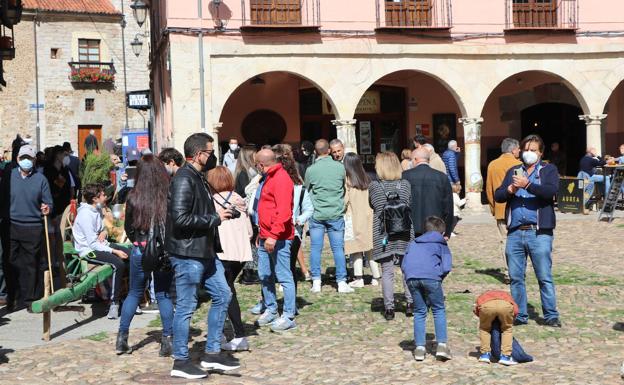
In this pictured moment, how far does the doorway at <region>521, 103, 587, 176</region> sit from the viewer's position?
2528 centimetres

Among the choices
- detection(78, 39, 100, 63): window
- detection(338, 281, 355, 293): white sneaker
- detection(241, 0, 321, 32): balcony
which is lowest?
detection(338, 281, 355, 293): white sneaker

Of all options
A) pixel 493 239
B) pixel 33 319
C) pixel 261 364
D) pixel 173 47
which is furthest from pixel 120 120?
pixel 261 364

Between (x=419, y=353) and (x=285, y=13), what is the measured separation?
13821mm

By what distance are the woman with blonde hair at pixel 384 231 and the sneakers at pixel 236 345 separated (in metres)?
1.70

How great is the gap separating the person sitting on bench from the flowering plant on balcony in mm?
31584

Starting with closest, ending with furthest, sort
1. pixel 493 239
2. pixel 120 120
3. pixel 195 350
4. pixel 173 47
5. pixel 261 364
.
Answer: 1. pixel 261 364
2. pixel 195 350
3. pixel 493 239
4. pixel 173 47
5. pixel 120 120

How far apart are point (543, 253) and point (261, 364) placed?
2.79 metres

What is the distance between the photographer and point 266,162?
8.70m

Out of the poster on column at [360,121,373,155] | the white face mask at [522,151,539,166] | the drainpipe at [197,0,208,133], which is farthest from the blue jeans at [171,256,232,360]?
the poster on column at [360,121,373,155]

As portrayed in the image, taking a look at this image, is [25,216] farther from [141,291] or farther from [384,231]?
[384,231]

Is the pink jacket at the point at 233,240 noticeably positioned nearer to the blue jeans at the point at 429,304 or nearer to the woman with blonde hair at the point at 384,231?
the woman with blonde hair at the point at 384,231

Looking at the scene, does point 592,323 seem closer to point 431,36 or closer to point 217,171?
point 217,171

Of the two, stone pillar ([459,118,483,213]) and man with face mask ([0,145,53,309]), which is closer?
man with face mask ([0,145,53,309])

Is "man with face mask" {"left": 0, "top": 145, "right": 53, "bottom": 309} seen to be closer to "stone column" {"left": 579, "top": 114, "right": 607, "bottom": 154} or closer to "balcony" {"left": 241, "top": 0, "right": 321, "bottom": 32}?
"balcony" {"left": 241, "top": 0, "right": 321, "bottom": 32}
